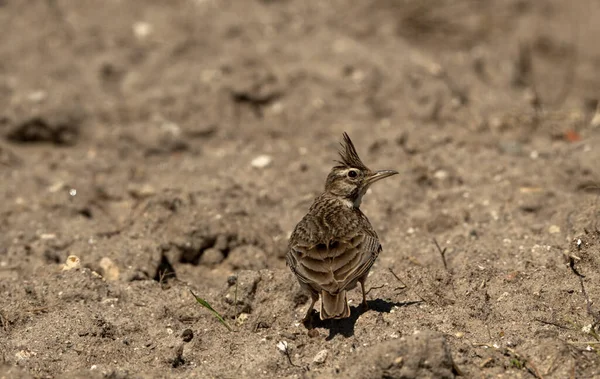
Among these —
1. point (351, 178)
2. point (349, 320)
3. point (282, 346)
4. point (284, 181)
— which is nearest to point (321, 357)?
point (282, 346)

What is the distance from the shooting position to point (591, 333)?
4.98 metres

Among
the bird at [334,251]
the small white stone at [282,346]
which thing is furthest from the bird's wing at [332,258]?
the small white stone at [282,346]

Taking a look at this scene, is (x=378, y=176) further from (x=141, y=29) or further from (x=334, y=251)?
(x=141, y=29)

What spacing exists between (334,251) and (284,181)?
231 cm

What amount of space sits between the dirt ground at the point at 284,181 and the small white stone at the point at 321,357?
0.4 inches

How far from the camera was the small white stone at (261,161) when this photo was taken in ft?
25.7

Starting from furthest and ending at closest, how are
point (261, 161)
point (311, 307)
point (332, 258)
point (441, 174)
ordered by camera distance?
1. point (261, 161)
2. point (441, 174)
3. point (311, 307)
4. point (332, 258)

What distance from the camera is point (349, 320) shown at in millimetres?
5367

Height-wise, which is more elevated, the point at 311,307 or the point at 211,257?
the point at 311,307

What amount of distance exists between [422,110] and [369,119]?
20.8 inches

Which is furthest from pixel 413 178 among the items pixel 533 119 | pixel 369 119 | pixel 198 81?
pixel 198 81

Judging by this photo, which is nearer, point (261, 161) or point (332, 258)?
point (332, 258)

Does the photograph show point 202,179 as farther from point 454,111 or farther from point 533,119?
point 533,119

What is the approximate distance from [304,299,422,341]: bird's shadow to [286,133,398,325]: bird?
0.05m
